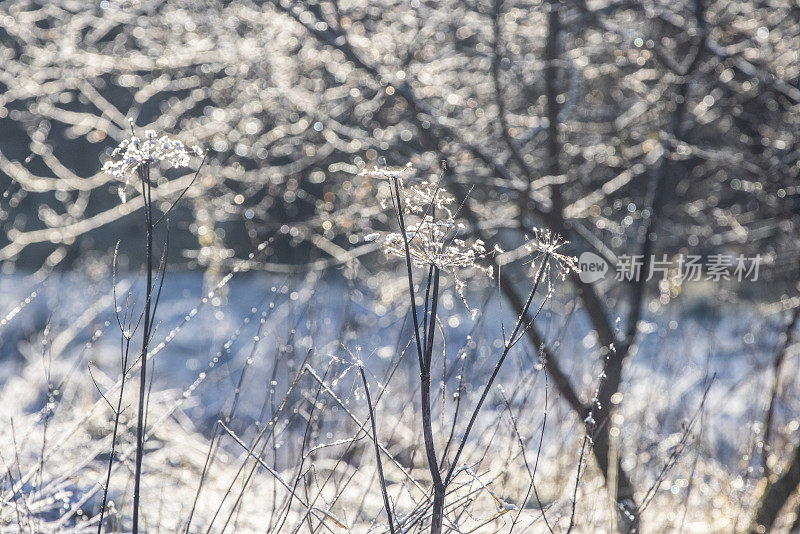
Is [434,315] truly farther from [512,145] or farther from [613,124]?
[613,124]

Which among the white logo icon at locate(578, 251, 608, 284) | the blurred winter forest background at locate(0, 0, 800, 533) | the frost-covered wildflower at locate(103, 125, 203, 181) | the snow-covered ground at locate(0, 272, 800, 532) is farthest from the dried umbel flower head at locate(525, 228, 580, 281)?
the white logo icon at locate(578, 251, 608, 284)

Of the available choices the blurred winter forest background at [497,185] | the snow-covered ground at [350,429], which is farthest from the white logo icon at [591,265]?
the snow-covered ground at [350,429]

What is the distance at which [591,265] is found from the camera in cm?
344

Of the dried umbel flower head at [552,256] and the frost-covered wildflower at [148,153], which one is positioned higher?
the frost-covered wildflower at [148,153]

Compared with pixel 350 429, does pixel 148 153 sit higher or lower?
higher

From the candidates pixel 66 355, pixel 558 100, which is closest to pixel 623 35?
pixel 558 100

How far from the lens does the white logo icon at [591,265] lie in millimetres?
3277

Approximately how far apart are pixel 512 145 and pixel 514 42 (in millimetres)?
824

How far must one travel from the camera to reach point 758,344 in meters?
4.00

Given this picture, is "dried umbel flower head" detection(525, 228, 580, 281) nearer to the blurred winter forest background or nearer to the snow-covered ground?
the snow-covered ground

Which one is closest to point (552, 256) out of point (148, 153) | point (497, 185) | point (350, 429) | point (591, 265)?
point (148, 153)

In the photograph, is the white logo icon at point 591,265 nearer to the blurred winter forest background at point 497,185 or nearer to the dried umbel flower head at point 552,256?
the blurred winter forest background at point 497,185

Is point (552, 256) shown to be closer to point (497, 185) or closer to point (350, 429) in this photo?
point (497, 185)

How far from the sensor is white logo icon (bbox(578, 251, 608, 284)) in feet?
10.8
